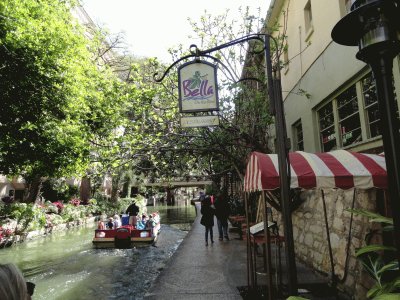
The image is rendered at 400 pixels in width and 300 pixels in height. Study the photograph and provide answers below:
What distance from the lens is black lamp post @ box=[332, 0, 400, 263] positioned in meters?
2.10

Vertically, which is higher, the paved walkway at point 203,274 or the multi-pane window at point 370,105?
the multi-pane window at point 370,105

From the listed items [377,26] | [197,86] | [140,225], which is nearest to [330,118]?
[197,86]

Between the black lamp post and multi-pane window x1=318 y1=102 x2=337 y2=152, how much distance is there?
6252 mm

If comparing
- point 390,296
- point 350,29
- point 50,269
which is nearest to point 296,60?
point 350,29

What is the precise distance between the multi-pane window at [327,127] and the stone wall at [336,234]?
4.38 feet

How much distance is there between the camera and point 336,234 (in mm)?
6617

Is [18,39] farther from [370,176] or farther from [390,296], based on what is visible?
[390,296]

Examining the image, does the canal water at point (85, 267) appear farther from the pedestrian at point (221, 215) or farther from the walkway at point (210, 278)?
the pedestrian at point (221, 215)

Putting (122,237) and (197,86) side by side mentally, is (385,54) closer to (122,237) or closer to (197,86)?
(197,86)

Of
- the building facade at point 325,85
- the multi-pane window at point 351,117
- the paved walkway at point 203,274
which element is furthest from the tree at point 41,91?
the multi-pane window at point 351,117

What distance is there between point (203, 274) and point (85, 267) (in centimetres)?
669

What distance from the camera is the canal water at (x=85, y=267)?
9281mm

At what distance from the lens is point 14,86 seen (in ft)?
33.0

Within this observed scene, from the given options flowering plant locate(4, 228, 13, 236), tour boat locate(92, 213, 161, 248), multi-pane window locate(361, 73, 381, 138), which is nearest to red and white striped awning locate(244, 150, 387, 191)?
multi-pane window locate(361, 73, 381, 138)
